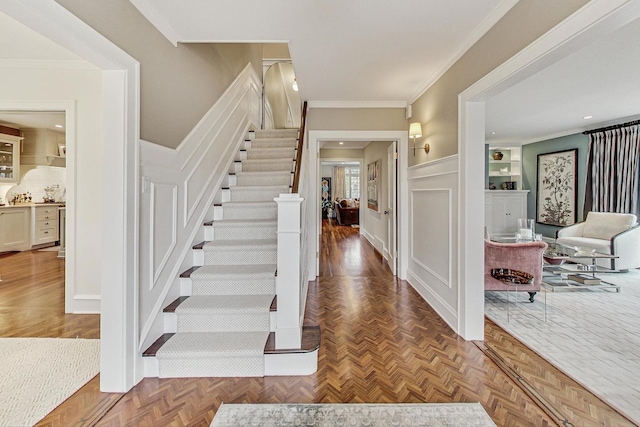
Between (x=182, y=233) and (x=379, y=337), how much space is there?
1.92 m

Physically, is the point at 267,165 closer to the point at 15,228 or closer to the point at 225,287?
the point at 225,287

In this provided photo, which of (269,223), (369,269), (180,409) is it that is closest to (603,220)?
(369,269)

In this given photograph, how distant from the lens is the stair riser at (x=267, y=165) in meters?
3.83

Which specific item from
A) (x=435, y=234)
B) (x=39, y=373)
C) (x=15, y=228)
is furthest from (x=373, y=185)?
(x=15, y=228)

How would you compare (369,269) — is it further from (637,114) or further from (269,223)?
(637,114)

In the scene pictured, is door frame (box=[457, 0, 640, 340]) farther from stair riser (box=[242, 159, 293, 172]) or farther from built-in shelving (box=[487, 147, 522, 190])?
built-in shelving (box=[487, 147, 522, 190])

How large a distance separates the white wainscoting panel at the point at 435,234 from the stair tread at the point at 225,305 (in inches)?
68.9

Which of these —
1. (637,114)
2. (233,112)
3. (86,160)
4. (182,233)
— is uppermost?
(637,114)

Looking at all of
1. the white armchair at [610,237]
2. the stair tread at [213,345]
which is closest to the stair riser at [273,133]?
the stair tread at [213,345]

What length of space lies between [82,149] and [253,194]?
1805mm

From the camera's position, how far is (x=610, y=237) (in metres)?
4.84

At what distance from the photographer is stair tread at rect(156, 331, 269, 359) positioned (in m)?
1.96

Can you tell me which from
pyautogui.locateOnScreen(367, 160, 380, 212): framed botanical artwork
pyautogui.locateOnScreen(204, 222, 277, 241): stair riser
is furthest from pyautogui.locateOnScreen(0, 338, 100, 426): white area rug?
pyautogui.locateOnScreen(367, 160, 380, 212): framed botanical artwork

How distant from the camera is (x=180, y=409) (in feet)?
5.51
